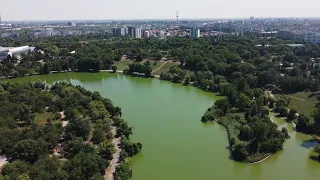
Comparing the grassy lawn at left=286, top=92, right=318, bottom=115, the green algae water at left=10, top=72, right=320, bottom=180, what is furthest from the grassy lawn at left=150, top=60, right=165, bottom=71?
the grassy lawn at left=286, top=92, right=318, bottom=115

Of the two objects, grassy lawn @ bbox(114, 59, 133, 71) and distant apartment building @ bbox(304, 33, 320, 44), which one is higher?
distant apartment building @ bbox(304, 33, 320, 44)

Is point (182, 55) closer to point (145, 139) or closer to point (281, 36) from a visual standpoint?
point (145, 139)

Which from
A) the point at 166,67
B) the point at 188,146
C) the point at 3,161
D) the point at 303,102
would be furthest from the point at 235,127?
the point at 166,67

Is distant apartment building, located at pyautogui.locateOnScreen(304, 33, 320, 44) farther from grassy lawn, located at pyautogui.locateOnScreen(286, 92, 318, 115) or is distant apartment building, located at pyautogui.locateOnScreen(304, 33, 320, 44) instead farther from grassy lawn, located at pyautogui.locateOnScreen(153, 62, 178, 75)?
grassy lawn, located at pyautogui.locateOnScreen(286, 92, 318, 115)

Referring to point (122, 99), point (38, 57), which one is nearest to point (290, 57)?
point (122, 99)

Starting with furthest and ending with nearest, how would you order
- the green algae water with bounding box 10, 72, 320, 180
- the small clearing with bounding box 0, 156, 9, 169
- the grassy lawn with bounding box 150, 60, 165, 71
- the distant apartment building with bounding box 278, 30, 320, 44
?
1. the distant apartment building with bounding box 278, 30, 320, 44
2. the grassy lawn with bounding box 150, 60, 165, 71
3. the green algae water with bounding box 10, 72, 320, 180
4. the small clearing with bounding box 0, 156, 9, 169

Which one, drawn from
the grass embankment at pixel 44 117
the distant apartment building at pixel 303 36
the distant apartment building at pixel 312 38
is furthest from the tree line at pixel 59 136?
the distant apartment building at pixel 303 36

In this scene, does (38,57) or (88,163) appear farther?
(38,57)

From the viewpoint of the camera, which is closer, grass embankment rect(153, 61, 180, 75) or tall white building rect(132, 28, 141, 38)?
grass embankment rect(153, 61, 180, 75)

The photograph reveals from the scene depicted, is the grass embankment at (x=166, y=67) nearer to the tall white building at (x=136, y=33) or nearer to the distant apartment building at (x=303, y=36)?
the distant apartment building at (x=303, y=36)
